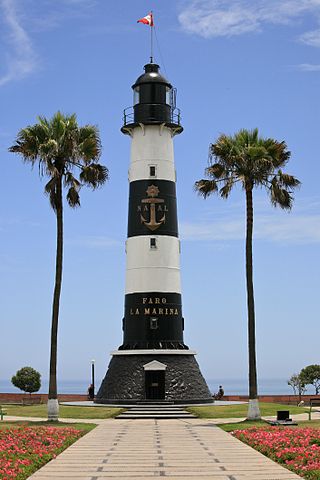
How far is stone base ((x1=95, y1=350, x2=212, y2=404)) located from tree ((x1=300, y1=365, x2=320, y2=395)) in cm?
2289

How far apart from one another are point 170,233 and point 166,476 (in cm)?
2650

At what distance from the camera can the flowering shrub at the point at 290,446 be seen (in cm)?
1731

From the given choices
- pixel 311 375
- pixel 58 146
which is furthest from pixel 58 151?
pixel 311 375

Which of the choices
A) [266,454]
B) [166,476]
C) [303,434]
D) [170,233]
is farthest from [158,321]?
[166,476]

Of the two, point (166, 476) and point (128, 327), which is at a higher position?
point (128, 327)

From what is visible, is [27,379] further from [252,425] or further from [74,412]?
[252,425]

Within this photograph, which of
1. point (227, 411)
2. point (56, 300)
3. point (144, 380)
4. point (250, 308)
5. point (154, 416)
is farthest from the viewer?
point (144, 380)

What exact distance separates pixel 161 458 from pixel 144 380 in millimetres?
20657

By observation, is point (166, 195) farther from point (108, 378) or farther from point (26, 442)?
point (26, 442)

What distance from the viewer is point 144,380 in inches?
1583

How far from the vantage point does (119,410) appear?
121 ft

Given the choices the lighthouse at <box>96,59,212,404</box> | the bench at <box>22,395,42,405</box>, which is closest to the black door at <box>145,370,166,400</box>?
the lighthouse at <box>96,59,212,404</box>

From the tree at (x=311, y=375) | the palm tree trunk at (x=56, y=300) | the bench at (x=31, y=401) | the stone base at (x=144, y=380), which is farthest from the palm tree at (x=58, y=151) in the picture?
the tree at (x=311, y=375)

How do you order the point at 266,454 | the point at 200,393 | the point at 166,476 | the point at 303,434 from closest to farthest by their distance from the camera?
the point at 166,476, the point at 266,454, the point at 303,434, the point at 200,393
